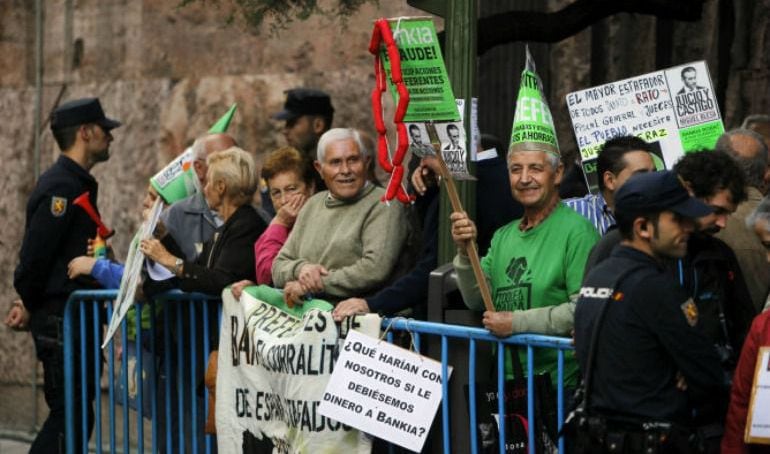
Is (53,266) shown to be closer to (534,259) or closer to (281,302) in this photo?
(281,302)

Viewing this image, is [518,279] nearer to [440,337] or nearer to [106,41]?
[440,337]

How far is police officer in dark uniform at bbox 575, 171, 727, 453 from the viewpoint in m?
5.66

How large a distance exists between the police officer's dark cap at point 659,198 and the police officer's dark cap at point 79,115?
4.62 meters

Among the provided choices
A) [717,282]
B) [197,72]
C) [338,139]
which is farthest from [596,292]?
[197,72]

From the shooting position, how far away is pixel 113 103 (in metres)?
12.0

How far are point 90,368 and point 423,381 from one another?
8.85 feet

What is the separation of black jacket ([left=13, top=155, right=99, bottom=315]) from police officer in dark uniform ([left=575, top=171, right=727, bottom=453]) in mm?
4098

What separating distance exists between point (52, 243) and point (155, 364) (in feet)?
3.25

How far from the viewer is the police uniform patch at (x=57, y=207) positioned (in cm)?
911

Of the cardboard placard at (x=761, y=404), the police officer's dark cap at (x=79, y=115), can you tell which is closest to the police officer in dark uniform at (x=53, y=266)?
the police officer's dark cap at (x=79, y=115)

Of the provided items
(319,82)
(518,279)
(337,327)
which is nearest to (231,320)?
(337,327)

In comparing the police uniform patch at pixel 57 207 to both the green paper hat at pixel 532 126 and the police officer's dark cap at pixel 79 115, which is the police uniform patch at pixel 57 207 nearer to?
the police officer's dark cap at pixel 79 115

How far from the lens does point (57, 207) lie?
9.12 m

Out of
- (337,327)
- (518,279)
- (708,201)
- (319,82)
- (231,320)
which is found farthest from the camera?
→ (319,82)
